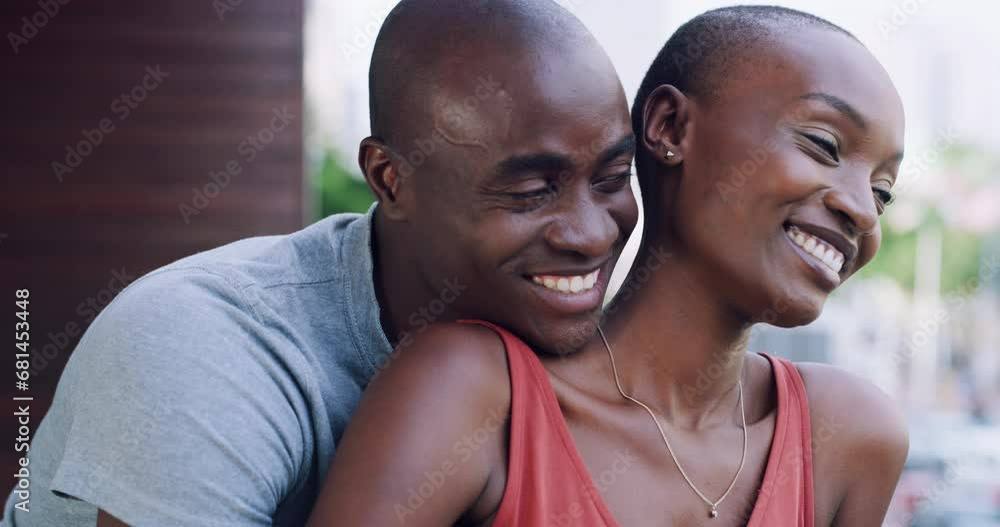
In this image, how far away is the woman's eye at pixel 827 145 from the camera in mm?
1779

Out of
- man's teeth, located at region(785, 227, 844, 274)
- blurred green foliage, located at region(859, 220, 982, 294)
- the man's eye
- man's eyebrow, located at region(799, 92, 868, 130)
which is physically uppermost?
man's eyebrow, located at region(799, 92, 868, 130)

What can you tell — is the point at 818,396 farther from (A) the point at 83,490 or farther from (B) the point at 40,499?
(B) the point at 40,499

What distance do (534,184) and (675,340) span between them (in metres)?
0.38

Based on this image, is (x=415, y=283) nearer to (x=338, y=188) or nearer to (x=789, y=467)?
(x=789, y=467)

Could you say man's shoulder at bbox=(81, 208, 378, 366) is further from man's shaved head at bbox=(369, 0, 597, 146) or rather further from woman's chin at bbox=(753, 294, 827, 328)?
woman's chin at bbox=(753, 294, 827, 328)

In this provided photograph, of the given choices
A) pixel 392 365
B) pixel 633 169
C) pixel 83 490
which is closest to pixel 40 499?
pixel 83 490

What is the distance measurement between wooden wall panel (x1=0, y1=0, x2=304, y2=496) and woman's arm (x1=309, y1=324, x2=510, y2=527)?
2.98 meters

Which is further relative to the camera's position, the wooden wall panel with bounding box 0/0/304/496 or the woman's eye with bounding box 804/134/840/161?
the wooden wall panel with bounding box 0/0/304/496

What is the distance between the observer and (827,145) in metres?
1.79

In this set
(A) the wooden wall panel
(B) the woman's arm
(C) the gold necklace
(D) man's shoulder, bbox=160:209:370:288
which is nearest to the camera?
(B) the woman's arm

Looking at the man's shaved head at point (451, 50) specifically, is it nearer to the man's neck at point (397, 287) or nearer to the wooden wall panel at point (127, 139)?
the man's neck at point (397, 287)

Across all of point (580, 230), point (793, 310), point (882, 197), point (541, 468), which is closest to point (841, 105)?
point (882, 197)

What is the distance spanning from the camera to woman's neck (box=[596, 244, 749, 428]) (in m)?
1.89

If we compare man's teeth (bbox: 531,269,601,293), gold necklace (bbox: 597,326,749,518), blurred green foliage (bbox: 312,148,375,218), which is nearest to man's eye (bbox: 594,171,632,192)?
man's teeth (bbox: 531,269,601,293)
